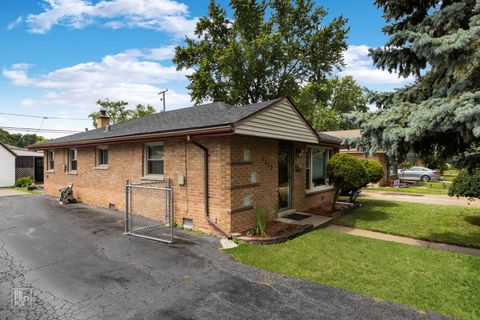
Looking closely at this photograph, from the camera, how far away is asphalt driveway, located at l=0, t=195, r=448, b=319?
3654mm

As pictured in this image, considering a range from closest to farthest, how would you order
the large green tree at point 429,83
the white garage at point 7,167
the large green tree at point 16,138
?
the large green tree at point 429,83, the white garage at point 7,167, the large green tree at point 16,138

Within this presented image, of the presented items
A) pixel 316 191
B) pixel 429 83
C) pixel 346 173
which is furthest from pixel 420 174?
pixel 429 83

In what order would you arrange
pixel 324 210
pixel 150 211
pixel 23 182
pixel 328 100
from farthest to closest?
pixel 328 100 < pixel 23 182 < pixel 324 210 < pixel 150 211

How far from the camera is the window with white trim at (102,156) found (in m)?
12.0

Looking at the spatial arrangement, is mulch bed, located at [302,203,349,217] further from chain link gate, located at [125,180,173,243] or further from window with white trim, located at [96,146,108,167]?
window with white trim, located at [96,146,108,167]

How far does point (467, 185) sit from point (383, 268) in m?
6.12

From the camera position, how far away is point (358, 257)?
574cm

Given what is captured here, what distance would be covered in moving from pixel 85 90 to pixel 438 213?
129ft

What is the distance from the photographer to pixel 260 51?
82.7ft

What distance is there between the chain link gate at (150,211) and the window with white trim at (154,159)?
48 centimetres

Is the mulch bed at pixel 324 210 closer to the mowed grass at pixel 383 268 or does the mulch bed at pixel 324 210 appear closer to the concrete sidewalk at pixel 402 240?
the concrete sidewalk at pixel 402 240

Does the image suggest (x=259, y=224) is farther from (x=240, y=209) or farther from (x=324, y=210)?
(x=324, y=210)

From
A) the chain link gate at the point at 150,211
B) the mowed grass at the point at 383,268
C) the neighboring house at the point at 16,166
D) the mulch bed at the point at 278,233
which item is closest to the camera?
the mowed grass at the point at 383,268

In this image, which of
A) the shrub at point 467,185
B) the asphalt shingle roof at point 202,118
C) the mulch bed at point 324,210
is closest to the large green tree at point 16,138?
the asphalt shingle roof at point 202,118
